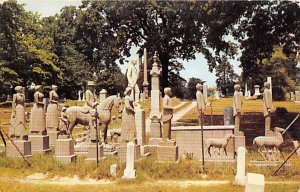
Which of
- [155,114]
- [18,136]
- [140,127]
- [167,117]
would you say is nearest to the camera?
[167,117]

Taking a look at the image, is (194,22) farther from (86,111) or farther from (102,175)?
(102,175)

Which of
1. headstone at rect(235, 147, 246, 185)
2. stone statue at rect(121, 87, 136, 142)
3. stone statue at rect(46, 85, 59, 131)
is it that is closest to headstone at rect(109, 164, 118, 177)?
stone statue at rect(121, 87, 136, 142)

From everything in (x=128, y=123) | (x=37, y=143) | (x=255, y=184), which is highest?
(x=128, y=123)

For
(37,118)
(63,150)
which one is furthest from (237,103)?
(37,118)

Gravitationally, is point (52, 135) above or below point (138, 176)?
above

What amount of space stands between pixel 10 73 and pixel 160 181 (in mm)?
25432

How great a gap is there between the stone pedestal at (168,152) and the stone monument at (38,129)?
400cm

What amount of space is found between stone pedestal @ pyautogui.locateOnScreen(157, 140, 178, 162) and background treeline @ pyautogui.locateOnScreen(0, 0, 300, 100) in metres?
6.36

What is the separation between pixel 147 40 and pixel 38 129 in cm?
2108

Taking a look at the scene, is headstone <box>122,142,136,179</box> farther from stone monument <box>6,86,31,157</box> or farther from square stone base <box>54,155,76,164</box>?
stone monument <box>6,86,31,157</box>

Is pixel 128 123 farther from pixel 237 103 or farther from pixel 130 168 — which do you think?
pixel 237 103

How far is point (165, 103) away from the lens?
1095 cm

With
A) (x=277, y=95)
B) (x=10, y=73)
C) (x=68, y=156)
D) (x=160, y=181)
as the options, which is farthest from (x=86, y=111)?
(x=277, y=95)

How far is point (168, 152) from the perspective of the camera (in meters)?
10.4
